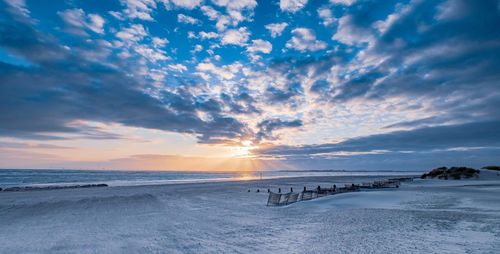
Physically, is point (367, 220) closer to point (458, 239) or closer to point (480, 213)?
point (458, 239)

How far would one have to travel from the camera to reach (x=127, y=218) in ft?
70.4

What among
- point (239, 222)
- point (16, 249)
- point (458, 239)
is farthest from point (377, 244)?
point (16, 249)

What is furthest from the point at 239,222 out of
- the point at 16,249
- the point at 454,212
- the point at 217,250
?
the point at 454,212

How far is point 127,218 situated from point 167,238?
7.96 metres

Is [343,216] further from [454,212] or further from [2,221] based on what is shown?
[2,221]

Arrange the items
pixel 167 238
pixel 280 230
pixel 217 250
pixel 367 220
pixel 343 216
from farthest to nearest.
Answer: pixel 343 216 < pixel 367 220 < pixel 280 230 < pixel 167 238 < pixel 217 250

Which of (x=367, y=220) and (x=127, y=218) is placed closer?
(x=367, y=220)

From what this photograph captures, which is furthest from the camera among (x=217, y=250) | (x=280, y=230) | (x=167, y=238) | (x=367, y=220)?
(x=367, y=220)

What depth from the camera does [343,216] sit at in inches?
809

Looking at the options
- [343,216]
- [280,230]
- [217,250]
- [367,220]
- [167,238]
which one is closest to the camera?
[217,250]

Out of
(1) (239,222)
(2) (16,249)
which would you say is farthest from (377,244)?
(2) (16,249)

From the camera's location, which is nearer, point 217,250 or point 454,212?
point 217,250

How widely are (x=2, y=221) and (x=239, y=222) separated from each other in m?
16.7

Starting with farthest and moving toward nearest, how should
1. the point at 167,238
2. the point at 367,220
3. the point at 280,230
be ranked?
the point at 367,220
the point at 280,230
the point at 167,238
